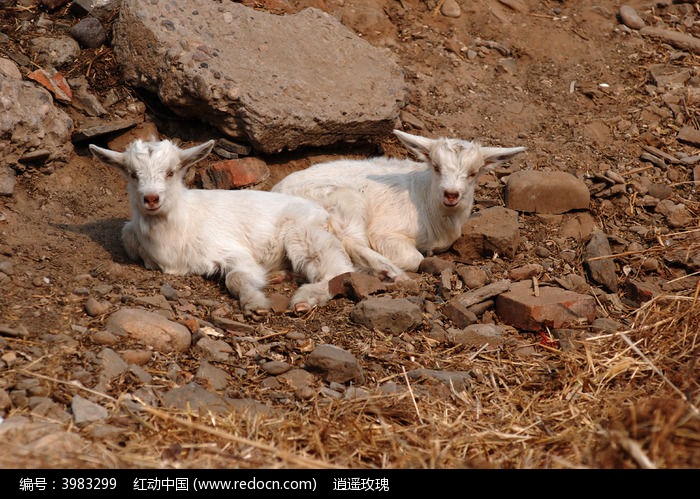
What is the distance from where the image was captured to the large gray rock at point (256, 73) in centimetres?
734

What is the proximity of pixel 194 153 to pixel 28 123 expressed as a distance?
174cm

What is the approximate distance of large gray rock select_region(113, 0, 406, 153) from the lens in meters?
7.34

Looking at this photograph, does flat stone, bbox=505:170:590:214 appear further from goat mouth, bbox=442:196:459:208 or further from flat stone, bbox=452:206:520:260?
goat mouth, bbox=442:196:459:208

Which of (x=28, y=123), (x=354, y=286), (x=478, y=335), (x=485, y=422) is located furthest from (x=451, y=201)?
(x=28, y=123)

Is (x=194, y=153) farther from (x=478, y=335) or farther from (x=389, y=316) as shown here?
(x=478, y=335)

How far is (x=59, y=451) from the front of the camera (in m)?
3.74

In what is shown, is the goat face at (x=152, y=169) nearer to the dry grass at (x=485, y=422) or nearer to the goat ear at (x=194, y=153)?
Result: the goat ear at (x=194, y=153)

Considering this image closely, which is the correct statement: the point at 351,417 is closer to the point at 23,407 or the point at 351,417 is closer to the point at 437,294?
the point at 23,407

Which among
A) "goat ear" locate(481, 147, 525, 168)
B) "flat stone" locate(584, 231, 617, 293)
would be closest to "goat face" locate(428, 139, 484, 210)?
"goat ear" locate(481, 147, 525, 168)

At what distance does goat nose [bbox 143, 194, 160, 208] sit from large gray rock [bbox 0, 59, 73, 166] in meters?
1.67

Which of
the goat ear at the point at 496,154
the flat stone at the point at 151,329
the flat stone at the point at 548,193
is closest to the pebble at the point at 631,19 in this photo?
the flat stone at the point at 548,193

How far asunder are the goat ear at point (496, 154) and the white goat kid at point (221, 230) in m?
1.45

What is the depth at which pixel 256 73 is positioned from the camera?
755cm

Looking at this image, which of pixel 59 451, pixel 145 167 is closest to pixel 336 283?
pixel 145 167
